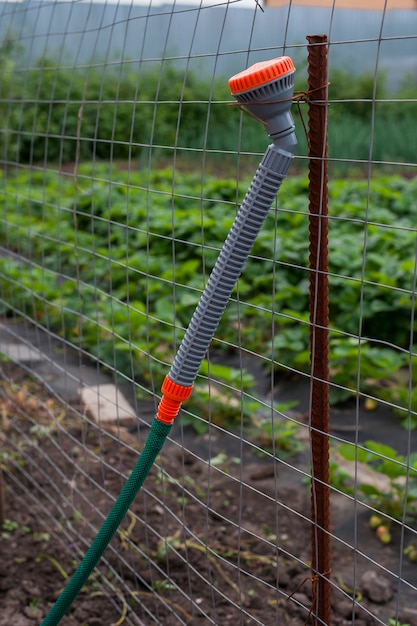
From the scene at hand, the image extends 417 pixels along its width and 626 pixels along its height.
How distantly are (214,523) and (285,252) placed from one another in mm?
2353

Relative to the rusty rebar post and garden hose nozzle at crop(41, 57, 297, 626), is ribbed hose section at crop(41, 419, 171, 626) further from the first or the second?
the rusty rebar post

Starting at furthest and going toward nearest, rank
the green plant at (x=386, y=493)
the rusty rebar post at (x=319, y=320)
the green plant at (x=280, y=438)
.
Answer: the green plant at (x=280, y=438) < the green plant at (x=386, y=493) < the rusty rebar post at (x=319, y=320)

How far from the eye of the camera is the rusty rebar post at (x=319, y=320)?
1.19 m

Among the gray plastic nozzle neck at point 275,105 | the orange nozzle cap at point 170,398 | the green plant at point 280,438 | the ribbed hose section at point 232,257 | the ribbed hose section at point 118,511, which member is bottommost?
the green plant at point 280,438

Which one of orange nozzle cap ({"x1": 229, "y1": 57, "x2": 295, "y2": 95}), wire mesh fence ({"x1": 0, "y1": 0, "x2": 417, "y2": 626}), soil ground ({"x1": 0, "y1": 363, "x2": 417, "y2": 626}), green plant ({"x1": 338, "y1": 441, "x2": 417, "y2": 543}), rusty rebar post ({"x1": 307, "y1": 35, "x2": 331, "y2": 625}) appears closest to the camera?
orange nozzle cap ({"x1": 229, "y1": 57, "x2": 295, "y2": 95})

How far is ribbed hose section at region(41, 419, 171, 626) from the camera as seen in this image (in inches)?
50.2

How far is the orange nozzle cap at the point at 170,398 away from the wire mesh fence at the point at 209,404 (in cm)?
14

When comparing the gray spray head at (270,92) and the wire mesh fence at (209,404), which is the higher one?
the gray spray head at (270,92)

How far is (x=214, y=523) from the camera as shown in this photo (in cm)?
243

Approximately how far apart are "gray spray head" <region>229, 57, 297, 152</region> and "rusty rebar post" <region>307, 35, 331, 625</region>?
0.10 m

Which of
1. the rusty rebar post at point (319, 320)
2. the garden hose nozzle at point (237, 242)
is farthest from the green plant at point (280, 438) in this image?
the garden hose nozzle at point (237, 242)

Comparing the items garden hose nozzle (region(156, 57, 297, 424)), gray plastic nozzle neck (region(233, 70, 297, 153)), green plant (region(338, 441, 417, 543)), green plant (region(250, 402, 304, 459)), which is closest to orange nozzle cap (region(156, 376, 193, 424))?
garden hose nozzle (region(156, 57, 297, 424))

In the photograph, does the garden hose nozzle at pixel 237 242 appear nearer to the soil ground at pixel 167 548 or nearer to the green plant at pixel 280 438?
the soil ground at pixel 167 548

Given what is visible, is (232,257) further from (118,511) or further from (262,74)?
(118,511)
